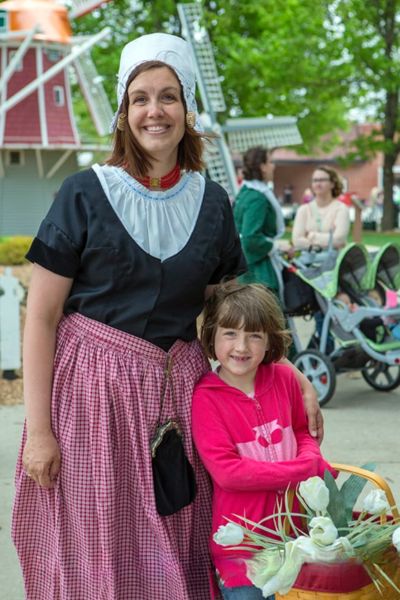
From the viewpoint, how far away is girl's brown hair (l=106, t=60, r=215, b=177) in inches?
99.9

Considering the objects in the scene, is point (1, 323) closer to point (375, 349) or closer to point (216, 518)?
point (375, 349)

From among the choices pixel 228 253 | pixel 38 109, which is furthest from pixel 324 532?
pixel 38 109

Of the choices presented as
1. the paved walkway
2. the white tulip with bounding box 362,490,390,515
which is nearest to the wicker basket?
the white tulip with bounding box 362,490,390,515

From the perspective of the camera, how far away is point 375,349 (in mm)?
6523

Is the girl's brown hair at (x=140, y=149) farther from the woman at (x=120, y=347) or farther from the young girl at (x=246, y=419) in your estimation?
the young girl at (x=246, y=419)

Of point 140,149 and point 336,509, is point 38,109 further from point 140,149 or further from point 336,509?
point 336,509

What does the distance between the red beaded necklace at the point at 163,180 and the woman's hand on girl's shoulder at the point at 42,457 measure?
2.43ft

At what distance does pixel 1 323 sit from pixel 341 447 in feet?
10.4

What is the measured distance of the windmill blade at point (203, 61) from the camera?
60.0ft

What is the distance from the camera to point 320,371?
6.67 meters

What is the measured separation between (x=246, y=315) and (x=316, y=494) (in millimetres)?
632

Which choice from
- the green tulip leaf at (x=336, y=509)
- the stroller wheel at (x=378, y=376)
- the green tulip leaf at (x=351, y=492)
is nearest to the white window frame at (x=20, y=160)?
the stroller wheel at (x=378, y=376)

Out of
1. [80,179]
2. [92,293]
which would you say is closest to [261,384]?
[92,293]

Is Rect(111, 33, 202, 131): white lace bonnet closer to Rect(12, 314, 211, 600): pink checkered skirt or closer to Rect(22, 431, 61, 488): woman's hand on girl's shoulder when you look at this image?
A: Rect(12, 314, 211, 600): pink checkered skirt
